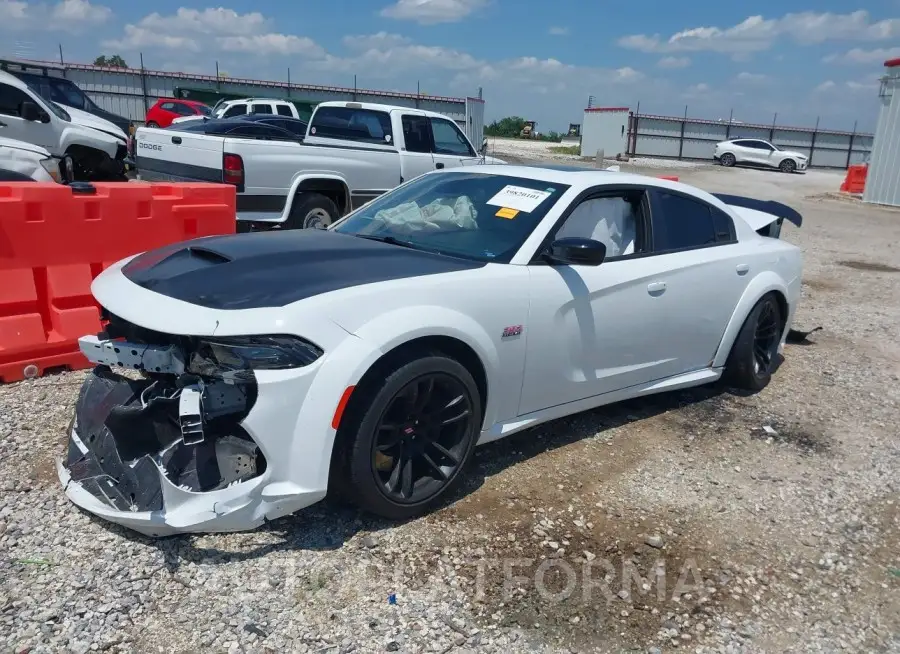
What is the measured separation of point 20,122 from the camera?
12.5m

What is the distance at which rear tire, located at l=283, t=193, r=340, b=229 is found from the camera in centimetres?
863

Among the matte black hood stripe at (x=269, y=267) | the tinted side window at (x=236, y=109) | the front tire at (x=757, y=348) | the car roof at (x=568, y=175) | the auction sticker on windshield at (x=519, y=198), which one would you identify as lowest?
the front tire at (x=757, y=348)

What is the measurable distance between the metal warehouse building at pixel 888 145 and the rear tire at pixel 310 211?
19356 mm

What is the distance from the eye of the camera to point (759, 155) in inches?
1407

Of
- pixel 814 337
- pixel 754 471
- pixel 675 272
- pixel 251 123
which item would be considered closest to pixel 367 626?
pixel 754 471

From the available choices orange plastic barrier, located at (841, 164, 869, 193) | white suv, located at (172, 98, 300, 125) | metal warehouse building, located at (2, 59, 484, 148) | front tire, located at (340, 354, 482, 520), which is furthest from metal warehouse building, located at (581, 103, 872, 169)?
front tire, located at (340, 354, 482, 520)

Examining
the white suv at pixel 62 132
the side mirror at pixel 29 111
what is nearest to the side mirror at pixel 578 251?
the white suv at pixel 62 132

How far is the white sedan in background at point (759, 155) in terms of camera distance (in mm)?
35406

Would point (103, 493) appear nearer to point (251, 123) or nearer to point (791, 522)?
point (791, 522)

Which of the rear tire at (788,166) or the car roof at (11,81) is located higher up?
the car roof at (11,81)

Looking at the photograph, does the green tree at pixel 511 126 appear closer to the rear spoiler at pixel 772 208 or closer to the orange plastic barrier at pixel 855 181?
the orange plastic barrier at pixel 855 181

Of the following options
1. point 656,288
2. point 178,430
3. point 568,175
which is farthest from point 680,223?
point 178,430

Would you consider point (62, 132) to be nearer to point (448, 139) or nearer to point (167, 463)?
point (448, 139)

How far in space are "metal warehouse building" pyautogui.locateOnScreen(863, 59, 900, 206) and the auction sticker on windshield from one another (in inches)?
849
